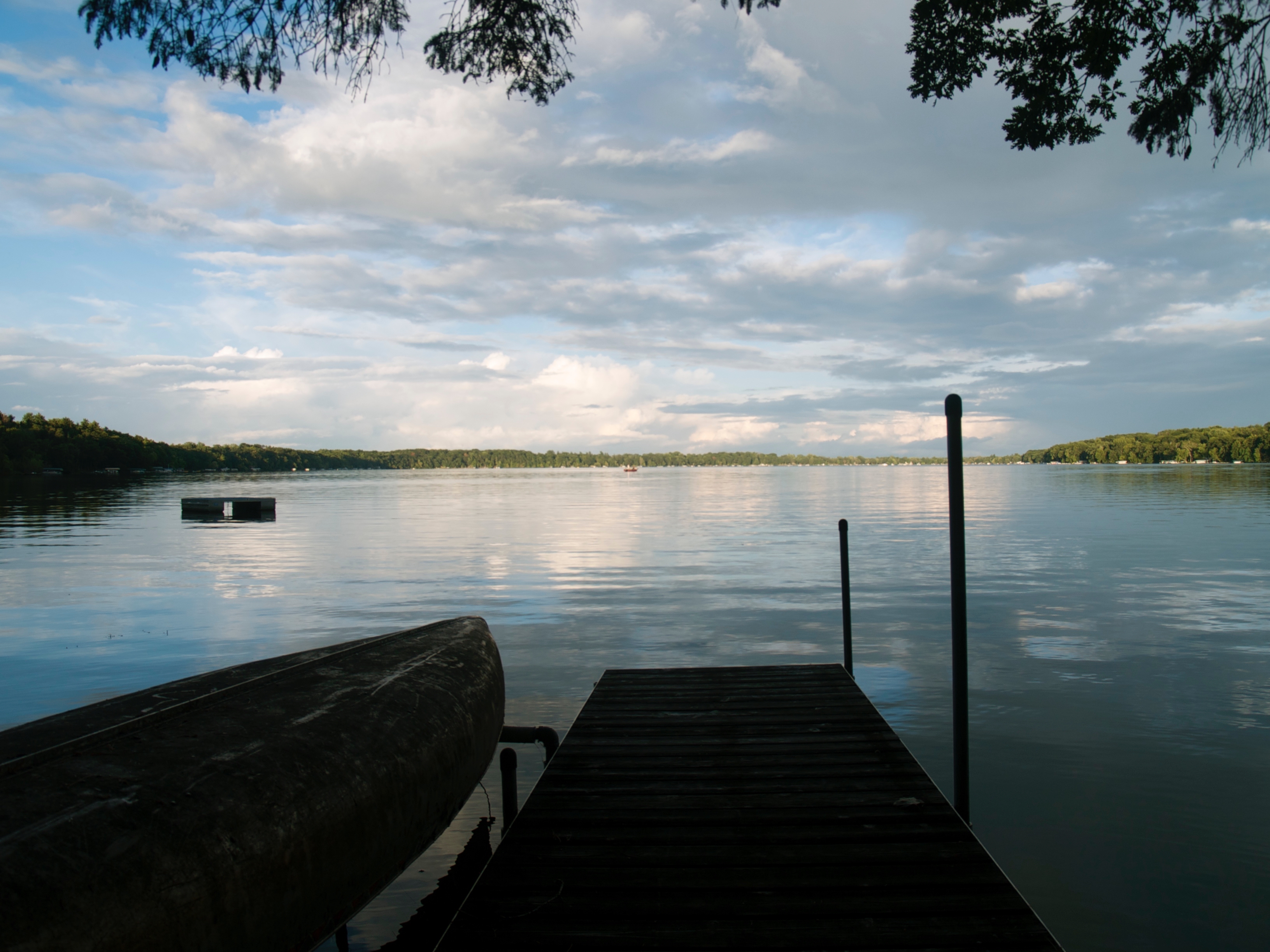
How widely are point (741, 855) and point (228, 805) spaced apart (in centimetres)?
271

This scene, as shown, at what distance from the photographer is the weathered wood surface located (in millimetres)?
3418

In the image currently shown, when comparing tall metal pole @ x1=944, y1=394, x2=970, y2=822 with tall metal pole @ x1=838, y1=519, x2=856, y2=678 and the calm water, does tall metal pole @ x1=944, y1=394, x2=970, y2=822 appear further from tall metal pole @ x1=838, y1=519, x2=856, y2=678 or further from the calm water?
tall metal pole @ x1=838, y1=519, x2=856, y2=678

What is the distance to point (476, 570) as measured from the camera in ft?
71.1

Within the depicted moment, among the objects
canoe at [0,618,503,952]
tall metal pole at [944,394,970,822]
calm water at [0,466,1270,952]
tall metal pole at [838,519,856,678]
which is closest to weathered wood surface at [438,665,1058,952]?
tall metal pole at [944,394,970,822]

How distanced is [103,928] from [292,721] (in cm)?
193

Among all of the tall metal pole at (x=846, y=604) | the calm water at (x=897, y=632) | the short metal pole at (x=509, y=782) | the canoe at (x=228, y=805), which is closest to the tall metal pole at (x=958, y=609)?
the calm water at (x=897, y=632)

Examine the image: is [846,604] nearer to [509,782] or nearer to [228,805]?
[509,782]

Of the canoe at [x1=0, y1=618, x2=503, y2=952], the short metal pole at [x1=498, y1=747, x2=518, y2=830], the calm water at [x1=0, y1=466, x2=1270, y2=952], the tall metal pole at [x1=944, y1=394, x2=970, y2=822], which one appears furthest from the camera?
the short metal pole at [x1=498, y1=747, x2=518, y2=830]

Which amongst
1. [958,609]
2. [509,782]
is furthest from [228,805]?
[958,609]

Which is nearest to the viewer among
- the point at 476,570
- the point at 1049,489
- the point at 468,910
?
the point at 468,910

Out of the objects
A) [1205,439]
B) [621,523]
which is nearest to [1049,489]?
[621,523]

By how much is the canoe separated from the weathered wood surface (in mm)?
991

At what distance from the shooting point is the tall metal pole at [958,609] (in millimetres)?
5551

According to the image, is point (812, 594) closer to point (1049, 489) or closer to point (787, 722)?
point (787, 722)
